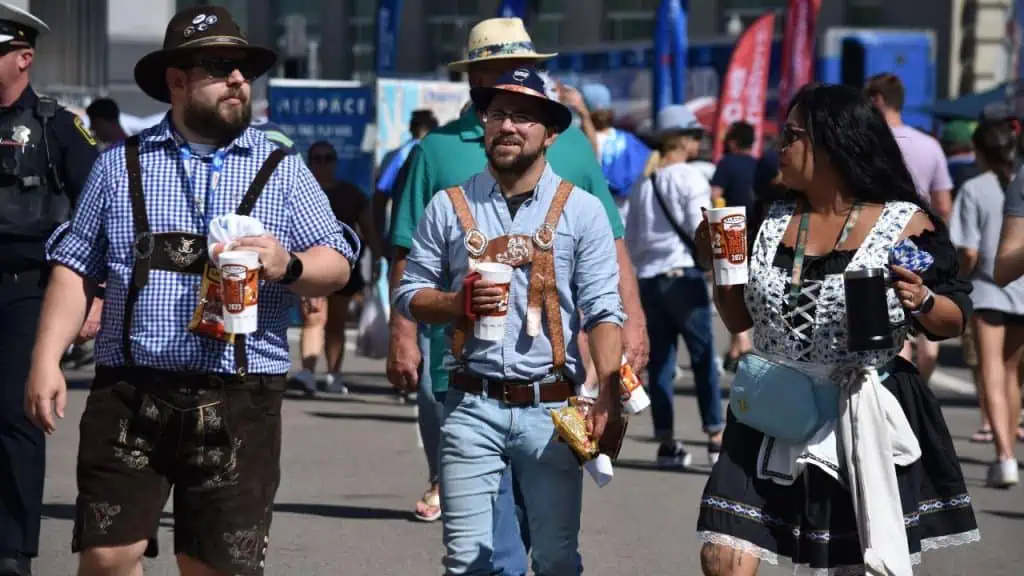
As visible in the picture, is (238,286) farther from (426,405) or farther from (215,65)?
(426,405)

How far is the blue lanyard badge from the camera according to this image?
5348mm

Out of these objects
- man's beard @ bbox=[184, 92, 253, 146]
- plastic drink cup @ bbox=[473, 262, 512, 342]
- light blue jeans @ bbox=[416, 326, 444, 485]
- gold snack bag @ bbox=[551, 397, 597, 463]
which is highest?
man's beard @ bbox=[184, 92, 253, 146]

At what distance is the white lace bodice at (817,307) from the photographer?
546 centimetres

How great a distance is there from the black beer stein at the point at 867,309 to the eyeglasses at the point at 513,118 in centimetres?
111

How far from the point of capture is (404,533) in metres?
8.86

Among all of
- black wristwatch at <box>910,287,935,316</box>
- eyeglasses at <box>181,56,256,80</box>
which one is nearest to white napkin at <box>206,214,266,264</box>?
eyeglasses at <box>181,56,256,80</box>

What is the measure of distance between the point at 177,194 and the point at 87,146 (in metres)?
2.13

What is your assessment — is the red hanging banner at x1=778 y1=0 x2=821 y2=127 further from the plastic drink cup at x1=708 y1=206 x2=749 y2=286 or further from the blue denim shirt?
the plastic drink cup at x1=708 y1=206 x2=749 y2=286

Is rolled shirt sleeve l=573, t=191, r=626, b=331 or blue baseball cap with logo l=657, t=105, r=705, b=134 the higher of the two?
blue baseball cap with logo l=657, t=105, r=705, b=134

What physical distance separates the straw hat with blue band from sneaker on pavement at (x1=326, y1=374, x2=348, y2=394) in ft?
26.5

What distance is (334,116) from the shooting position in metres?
21.9

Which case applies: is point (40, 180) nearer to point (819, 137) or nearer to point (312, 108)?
point (819, 137)

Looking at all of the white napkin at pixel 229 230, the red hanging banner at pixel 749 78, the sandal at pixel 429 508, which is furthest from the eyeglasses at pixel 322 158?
the red hanging banner at pixel 749 78

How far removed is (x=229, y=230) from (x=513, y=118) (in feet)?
3.71
